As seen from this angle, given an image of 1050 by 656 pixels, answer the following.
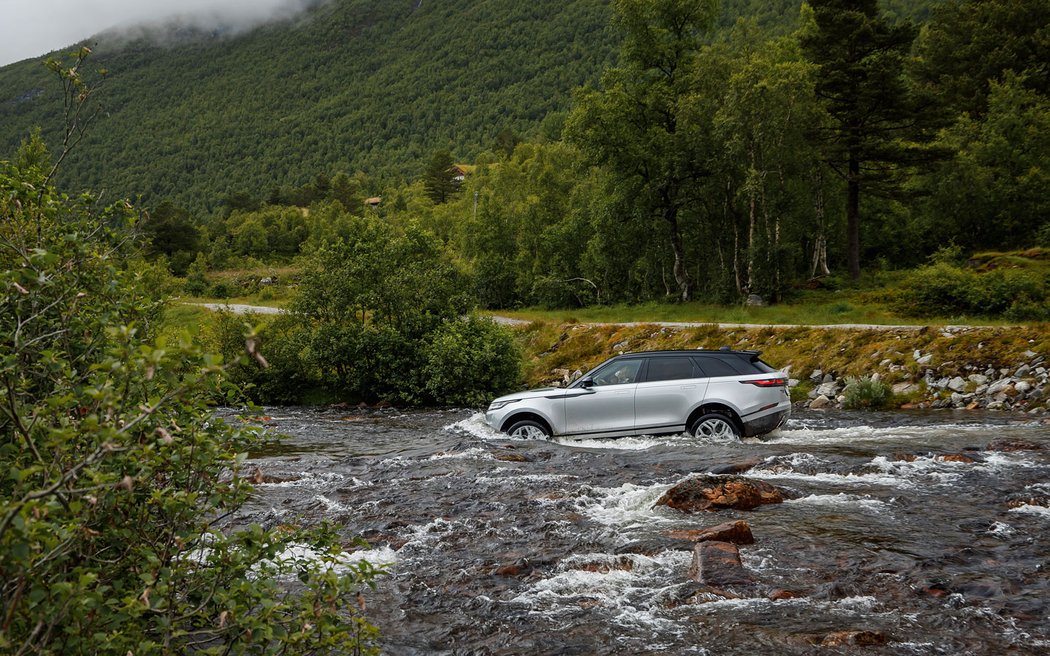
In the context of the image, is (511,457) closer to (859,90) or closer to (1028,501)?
(1028,501)

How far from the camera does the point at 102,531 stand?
3.44 metres

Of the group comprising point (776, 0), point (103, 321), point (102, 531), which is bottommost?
point (102, 531)

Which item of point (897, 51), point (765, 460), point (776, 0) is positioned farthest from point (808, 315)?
point (776, 0)

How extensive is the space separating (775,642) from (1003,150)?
4246cm

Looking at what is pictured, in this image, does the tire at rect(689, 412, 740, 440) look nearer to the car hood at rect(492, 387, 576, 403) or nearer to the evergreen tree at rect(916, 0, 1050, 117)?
the car hood at rect(492, 387, 576, 403)

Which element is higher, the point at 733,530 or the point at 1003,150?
the point at 1003,150

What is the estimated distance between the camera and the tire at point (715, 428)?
13906mm

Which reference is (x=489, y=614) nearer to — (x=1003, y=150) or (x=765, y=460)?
(x=765, y=460)

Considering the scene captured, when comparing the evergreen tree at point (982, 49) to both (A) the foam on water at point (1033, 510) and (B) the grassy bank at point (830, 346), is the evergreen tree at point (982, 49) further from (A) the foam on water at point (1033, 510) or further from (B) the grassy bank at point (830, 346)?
(A) the foam on water at point (1033, 510)

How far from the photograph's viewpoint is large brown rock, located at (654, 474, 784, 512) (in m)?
9.20

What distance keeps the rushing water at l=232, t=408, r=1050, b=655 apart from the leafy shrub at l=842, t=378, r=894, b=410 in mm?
4557

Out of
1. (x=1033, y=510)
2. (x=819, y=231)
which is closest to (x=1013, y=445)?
(x=1033, y=510)

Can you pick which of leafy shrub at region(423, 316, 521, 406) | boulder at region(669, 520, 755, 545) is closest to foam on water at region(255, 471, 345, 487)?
boulder at region(669, 520, 755, 545)

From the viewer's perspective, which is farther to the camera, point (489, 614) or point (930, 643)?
point (489, 614)
